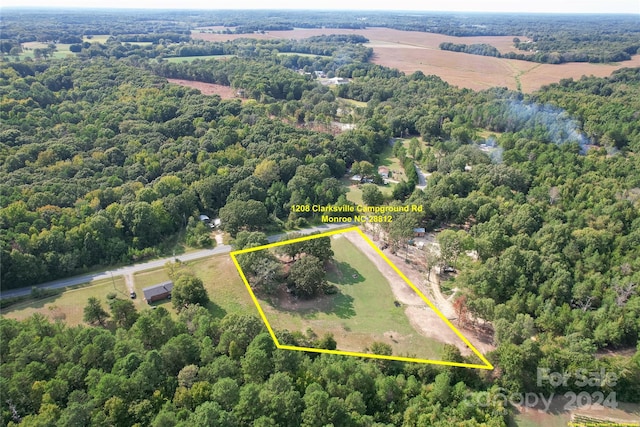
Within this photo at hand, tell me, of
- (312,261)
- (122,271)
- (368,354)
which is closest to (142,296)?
(122,271)

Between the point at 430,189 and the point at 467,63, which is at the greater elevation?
the point at 467,63

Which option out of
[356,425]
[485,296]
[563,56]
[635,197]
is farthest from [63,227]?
[563,56]

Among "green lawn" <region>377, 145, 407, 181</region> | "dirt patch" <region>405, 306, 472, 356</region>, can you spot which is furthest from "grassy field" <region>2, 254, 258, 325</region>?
"green lawn" <region>377, 145, 407, 181</region>

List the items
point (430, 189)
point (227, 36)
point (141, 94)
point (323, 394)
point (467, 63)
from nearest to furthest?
point (323, 394)
point (430, 189)
point (141, 94)
point (467, 63)
point (227, 36)

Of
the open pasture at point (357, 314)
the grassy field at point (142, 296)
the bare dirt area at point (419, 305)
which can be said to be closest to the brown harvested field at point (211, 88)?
the grassy field at point (142, 296)

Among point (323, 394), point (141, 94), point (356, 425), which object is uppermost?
point (141, 94)

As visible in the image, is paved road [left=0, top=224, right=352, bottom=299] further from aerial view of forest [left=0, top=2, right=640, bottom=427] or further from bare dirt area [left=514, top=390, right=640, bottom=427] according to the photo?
bare dirt area [left=514, top=390, right=640, bottom=427]

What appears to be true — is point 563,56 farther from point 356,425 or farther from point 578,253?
point 356,425
